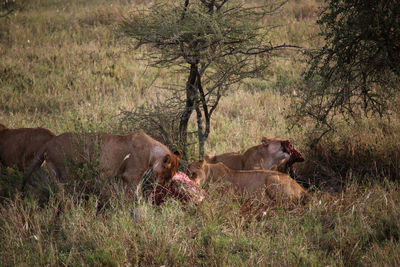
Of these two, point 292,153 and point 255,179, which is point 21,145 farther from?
point 292,153

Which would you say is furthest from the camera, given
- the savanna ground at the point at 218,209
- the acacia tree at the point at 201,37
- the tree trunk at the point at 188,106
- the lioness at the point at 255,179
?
the tree trunk at the point at 188,106

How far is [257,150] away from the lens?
19.4 ft

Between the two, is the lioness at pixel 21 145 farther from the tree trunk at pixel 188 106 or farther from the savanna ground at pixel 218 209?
the tree trunk at pixel 188 106

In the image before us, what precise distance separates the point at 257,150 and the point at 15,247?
3.24 m

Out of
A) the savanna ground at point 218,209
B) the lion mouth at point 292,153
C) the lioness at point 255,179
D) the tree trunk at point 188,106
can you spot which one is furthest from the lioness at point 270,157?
the tree trunk at point 188,106

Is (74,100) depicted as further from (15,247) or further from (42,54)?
(15,247)

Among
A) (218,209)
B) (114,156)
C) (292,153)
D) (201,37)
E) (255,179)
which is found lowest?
(218,209)

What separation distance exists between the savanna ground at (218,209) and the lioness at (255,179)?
0.19 meters

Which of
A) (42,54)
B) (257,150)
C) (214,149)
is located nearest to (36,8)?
(42,54)

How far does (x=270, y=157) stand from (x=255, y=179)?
2.56 feet

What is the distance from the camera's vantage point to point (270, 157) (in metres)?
5.84

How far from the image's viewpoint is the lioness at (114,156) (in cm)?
484

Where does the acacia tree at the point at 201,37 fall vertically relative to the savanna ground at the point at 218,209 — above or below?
above

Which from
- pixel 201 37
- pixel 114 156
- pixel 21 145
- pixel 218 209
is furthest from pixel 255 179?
pixel 21 145
